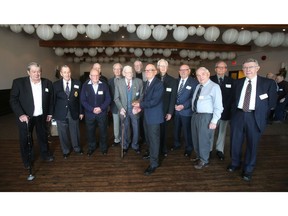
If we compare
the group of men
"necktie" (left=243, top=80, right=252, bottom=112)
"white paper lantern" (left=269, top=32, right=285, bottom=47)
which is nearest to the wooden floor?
the group of men

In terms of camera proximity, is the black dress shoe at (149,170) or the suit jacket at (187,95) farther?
the suit jacket at (187,95)

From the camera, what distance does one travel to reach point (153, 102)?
7.68ft

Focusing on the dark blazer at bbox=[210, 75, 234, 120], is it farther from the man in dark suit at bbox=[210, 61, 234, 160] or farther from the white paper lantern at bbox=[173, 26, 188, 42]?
the white paper lantern at bbox=[173, 26, 188, 42]

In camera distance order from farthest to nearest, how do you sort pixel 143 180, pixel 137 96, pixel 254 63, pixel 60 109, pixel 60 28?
pixel 60 28
pixel 137 96
pixel 60 109
pixel 143 180
pixel 254 63

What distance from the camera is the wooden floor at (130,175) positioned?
226 centimetres

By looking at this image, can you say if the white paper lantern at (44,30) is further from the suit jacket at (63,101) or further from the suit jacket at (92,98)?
the suit jacket at (92,98)

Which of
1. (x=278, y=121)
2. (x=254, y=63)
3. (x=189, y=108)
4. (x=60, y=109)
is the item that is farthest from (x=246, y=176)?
(x=278, y=121)

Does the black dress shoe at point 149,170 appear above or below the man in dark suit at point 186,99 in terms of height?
below

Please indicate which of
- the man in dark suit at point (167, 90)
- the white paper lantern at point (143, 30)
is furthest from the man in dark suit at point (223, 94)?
the white paper lantern at point (143, 30)

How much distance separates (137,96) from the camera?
3.04 metres

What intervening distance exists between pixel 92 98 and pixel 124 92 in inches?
20.0
